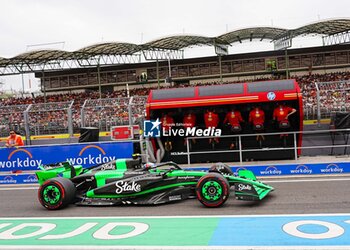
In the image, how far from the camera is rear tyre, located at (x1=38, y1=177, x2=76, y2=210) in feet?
28.5

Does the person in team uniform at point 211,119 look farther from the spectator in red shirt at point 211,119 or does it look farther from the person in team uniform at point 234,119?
the person in team uniform at point 234,119

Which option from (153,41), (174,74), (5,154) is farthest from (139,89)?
(5,154)

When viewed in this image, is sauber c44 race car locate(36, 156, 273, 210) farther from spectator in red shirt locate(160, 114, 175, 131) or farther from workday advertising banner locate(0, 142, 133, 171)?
spectator in red shirt locate(160, 114, 175, 131)

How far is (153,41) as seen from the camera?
136 ft

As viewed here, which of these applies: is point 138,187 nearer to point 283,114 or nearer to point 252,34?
point 283,114

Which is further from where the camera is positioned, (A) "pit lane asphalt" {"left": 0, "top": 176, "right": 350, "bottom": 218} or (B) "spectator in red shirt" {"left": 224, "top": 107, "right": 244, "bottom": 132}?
(B) "spectator in red shirt" {"left": 224, "top": 107, "right": 244, "bottom": 132}

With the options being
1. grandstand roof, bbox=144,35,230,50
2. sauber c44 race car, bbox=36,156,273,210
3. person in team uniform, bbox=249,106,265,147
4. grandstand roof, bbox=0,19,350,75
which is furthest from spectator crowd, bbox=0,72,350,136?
grandstand roof, bbox=144,35,230,50

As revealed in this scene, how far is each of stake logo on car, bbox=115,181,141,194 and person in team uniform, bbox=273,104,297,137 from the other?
698 centimetres

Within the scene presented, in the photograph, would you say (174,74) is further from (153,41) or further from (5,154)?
(5,154)

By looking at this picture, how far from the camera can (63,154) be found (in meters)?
14.6

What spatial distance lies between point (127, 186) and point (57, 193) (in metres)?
1.59

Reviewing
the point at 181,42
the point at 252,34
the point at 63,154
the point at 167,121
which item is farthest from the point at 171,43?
the point at 63,154

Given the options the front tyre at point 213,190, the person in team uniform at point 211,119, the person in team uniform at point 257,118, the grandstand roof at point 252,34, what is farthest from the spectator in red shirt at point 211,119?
the grandstand roof at point 252,34

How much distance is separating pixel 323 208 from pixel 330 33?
3872 centimetres
